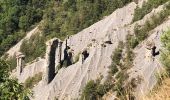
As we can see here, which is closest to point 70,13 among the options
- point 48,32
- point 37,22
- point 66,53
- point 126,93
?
point 48,32

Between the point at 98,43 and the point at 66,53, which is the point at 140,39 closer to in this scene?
the point at 98,43

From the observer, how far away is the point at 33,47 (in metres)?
96.4

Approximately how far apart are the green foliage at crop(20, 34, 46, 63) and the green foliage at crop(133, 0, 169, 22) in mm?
24628

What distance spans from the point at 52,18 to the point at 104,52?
40.5 m

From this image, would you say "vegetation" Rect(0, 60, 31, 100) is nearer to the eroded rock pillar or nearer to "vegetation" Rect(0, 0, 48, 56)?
the eroded rock pillar

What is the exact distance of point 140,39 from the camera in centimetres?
6381

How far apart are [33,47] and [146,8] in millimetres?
29632

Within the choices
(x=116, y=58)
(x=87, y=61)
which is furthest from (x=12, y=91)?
(x=87, y=61)

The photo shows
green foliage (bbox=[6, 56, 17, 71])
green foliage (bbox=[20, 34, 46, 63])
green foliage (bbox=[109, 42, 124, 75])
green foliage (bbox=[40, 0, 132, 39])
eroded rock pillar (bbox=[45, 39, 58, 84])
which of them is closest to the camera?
green foliage (bbox=[109, 42, 124, 75])

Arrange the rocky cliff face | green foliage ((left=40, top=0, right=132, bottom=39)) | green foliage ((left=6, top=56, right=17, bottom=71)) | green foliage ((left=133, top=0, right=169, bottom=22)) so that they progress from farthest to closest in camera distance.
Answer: green foliage ((left=40, top=0, right=132, bottom=39)), green foliage ((left=6, top=56, right=17, bottom=71)), green foliage ((left=133, top=0, right=169, bottom=22)), the rocky cliff face

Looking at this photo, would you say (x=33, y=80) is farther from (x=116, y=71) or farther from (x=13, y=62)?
(x=116, y=71)

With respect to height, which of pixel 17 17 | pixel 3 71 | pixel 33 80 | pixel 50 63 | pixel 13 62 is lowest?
pixel 33 80

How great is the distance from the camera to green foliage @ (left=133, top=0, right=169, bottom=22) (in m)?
71.9

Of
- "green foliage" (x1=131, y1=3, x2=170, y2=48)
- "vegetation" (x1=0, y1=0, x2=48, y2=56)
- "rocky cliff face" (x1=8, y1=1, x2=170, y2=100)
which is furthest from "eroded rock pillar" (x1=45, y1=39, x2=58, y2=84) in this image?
"vegetation" (x1=0, y1=0, x2=48, y2=56)
